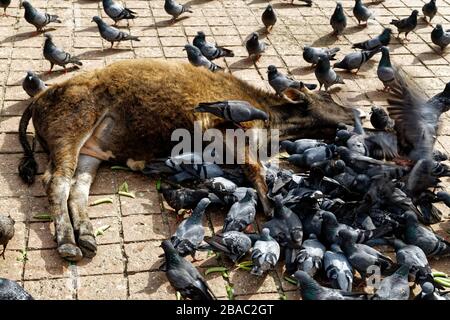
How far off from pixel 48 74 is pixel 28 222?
3888 mm

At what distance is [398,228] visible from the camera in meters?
Result: 6.60

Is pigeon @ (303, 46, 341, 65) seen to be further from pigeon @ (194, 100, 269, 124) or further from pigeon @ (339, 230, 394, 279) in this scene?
pigeon @ (339, 230, 394, 279)

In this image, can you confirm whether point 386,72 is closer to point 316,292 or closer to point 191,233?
point 191,233

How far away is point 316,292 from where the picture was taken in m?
5.49

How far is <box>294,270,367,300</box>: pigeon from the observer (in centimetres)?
544

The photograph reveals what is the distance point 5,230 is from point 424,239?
13.6 feet

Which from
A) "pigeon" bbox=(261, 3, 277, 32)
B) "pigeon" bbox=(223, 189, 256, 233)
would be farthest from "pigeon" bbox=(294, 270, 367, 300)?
"pigeon" bbox=(261, 3, 277, 32)

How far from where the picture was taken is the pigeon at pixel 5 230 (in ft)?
19.9

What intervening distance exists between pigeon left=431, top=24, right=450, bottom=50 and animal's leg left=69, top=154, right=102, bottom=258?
21.9ft

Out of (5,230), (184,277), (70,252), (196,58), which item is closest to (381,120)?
(196,58)

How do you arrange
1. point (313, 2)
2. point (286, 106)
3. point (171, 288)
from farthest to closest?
point (313, 2) < point (286, 106) < point (171, 288)

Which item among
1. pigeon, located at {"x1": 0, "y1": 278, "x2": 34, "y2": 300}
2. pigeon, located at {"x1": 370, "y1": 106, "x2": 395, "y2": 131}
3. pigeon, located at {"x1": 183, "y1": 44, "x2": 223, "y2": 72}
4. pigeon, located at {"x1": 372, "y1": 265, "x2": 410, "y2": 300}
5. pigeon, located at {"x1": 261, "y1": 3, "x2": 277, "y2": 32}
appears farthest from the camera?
pigeon, located at {"x1": 261, "y1": 3, "x2": 277, "y2": 32}

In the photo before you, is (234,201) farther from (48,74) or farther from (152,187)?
(48,74)

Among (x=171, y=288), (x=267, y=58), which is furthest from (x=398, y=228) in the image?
(x=267, y=58)
